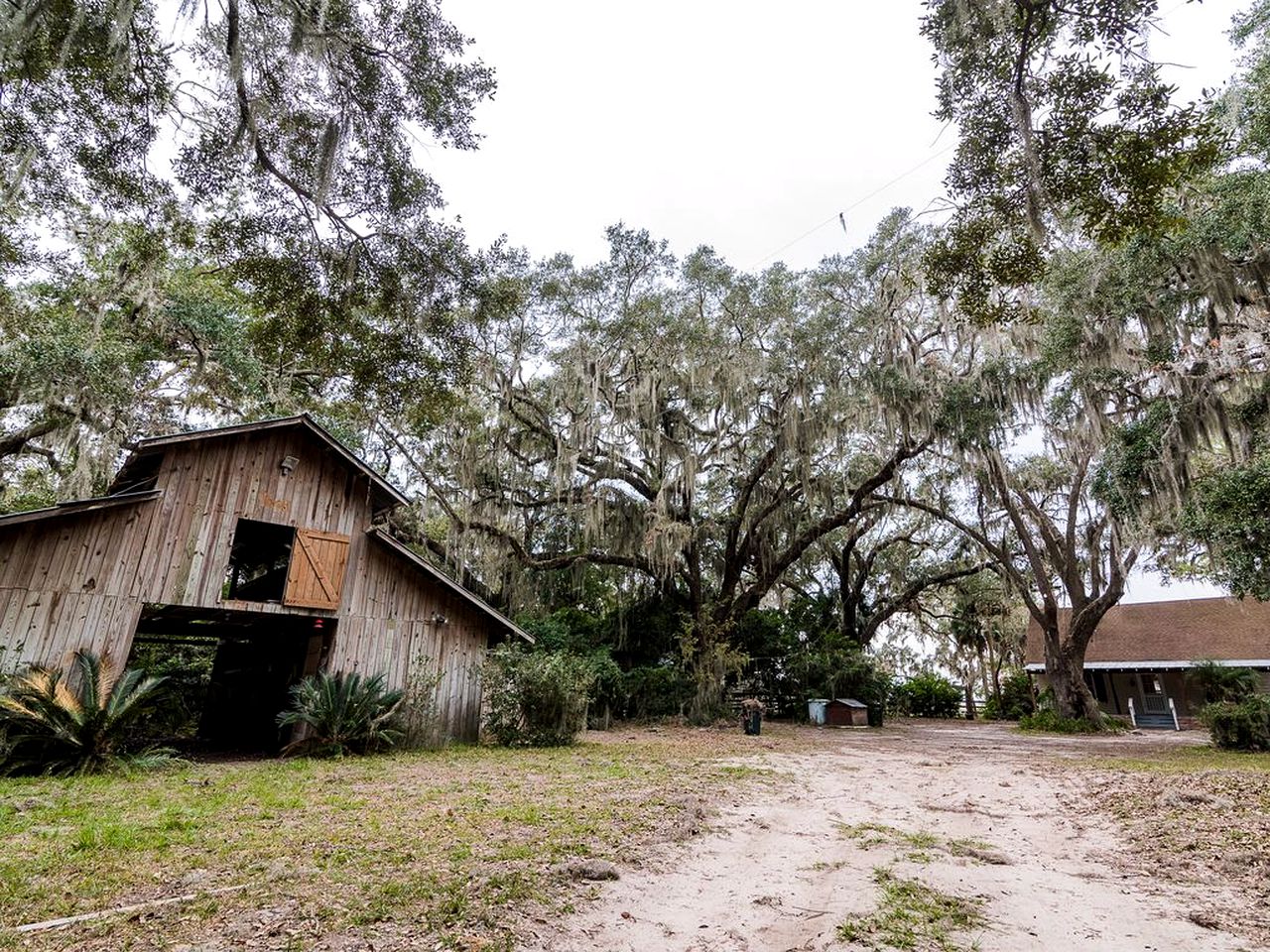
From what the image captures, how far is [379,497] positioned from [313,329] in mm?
4747

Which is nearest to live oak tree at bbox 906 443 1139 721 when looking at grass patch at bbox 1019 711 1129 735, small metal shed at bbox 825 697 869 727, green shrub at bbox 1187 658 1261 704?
grass patch at bbox 1019 711 1129 735

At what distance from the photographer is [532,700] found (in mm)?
11586

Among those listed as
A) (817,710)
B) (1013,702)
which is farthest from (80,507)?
(1013,702)

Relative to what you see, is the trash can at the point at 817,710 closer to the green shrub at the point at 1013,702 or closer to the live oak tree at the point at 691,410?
the live oak tree at the point at 691,410

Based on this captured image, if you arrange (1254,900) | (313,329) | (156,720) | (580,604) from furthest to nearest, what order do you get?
1. (580,604)
2. (156,720)
3. (313,329)
4. (1254,900)

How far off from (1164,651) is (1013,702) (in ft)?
20.6

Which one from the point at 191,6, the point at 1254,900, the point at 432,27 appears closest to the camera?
the point at 1254,900

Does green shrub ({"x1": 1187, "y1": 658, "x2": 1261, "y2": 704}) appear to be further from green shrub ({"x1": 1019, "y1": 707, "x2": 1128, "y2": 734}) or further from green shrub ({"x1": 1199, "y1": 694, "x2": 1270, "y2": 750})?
green shrub ({"x1": 1199, "y1": 694, "x2": 1270, "y2": 750})

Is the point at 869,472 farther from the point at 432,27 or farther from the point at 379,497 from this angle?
the point at 432,27

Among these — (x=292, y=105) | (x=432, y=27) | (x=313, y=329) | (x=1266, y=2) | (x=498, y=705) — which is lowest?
(x=498, y=705)

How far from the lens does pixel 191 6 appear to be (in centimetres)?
544

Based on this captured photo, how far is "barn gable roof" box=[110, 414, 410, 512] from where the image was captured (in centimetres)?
956

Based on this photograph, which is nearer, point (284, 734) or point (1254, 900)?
point (1254, 900)

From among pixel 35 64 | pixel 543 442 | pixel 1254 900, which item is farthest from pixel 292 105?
pixel 543 442
